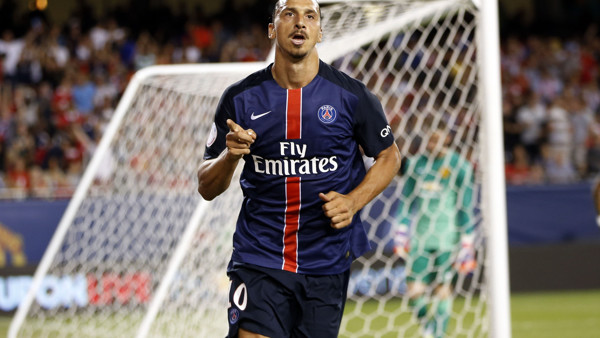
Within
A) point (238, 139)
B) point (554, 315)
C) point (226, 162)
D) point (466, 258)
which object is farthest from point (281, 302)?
point (554, 315)

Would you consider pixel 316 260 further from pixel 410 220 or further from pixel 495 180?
pixel 410 220

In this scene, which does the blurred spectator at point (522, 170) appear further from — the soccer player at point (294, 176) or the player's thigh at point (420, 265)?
the soccer player at point (294, 176)

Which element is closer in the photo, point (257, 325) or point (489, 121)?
point (257, 325)

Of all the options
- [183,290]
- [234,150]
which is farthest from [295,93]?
[183,290]

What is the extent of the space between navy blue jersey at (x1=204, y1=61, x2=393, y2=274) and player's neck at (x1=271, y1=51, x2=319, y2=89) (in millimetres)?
26

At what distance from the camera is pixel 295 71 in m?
3.51

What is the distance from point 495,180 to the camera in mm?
4582

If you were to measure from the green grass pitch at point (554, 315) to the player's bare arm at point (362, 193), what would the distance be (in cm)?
542

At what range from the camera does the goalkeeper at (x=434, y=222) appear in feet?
23.0

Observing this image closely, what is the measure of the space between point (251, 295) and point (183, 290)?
309 cm

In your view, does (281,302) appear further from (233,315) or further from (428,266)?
(428,266)

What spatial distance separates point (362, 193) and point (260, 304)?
0.58 metres

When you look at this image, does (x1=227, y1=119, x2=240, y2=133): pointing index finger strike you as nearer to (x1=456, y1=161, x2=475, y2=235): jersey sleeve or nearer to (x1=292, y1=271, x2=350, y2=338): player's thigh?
(x1=292, y1=271, x2=350, y2=338): player's thigh

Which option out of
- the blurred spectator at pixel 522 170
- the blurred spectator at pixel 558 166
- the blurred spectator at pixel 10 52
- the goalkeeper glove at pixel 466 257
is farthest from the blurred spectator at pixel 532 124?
the blurred spectator at pixel 10 52
